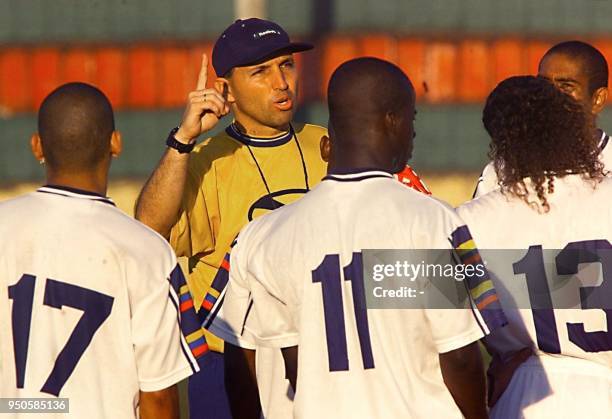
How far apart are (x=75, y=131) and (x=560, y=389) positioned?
200 centimetres

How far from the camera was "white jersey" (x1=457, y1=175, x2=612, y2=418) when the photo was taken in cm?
507

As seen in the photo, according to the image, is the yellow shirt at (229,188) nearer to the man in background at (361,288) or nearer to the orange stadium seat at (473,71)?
the man in background at (361,288)

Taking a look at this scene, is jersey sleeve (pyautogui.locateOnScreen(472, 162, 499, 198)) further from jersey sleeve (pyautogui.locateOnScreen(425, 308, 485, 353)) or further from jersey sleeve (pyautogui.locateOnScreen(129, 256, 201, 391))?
jersey sleeve (pyautogui.locateOnScreen(129, 256, 201, 391))

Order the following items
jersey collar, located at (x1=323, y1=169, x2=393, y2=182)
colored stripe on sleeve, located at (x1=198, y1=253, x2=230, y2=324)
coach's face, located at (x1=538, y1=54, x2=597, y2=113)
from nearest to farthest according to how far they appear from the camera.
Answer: jersey collar, located at (x1=323, y1=169, x2=393, y2=182) → colored stripe on sleeve, located at (x1=198, y1=253, x2=230, y2=324) → coach's face, located at (x1=538, y1=54, x2=597, y2=113)

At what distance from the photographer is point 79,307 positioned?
4609 mm

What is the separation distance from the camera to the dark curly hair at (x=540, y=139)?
16.9ft

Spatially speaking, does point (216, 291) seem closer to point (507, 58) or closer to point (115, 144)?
point (115, 144)

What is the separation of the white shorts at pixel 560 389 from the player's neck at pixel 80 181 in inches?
67.5

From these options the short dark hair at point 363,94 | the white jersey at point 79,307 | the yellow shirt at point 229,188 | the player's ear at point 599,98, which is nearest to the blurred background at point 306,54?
the player's ear at point 599,98

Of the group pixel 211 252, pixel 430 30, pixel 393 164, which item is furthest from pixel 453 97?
pixel 393 164

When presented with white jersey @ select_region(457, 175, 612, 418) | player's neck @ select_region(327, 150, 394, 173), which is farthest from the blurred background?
player's neck @ select_region(327, 150, 394, 173)

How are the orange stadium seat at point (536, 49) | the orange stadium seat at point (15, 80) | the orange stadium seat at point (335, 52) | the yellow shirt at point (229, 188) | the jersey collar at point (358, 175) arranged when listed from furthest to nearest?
the orange stadium seat at point (15, 80), the orange stadium seat at point (536, 49), the orange stadium seat at point (335, 52), the yellow shirt at point (229, 188), the jersey collar at point (358, 175)

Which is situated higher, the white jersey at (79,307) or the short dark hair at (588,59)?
the short dark hair at (588,59)

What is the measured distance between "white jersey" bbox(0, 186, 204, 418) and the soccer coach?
4.17 feet
